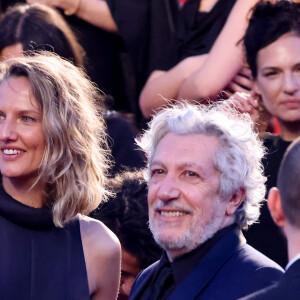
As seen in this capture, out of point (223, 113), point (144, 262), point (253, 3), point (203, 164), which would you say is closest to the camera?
point (203, 164)

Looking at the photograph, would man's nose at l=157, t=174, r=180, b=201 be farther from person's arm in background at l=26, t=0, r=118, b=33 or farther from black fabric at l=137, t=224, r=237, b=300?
person's arm in background at l=26, t=0, r=118, b=33

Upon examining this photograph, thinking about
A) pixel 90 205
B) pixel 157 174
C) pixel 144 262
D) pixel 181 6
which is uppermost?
pixel 181 6

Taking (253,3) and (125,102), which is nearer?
(253,3)

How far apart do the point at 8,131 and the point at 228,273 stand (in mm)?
1153

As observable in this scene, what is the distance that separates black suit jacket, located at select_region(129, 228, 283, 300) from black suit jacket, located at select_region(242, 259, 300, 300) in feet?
2.24

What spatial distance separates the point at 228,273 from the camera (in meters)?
3.52

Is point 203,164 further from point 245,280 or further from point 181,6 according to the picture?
point 181,6

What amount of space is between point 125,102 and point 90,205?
172 centimetres

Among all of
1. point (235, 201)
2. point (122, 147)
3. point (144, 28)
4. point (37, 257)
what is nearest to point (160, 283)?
point (235, 201)

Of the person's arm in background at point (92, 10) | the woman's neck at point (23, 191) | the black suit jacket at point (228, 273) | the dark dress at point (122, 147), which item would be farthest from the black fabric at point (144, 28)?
the black suit jacket at point (228, 273)

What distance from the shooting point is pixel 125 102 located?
5797 millimetres

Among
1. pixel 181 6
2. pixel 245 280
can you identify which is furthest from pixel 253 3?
pixel 245 280

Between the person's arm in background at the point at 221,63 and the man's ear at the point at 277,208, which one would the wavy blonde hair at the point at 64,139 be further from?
the man's ear at the point at 277,208

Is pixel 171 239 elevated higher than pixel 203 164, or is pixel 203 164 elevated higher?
pixel 203 164
